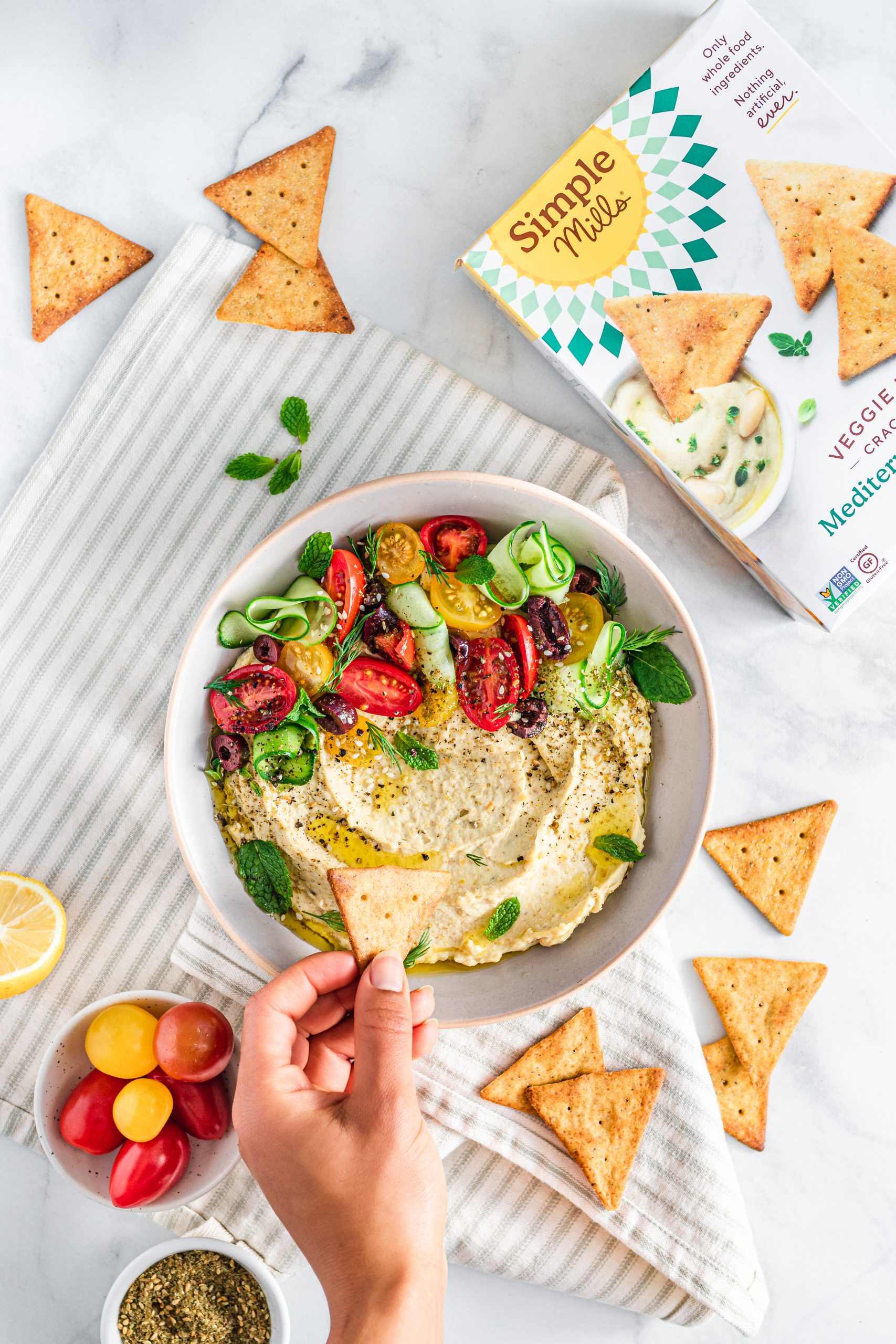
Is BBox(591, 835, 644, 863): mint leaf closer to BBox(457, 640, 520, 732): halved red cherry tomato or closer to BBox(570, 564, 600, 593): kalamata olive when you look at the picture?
BBox(457, 640, 520, 732): halved red cherry tomato

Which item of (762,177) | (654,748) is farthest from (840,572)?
(762,177)

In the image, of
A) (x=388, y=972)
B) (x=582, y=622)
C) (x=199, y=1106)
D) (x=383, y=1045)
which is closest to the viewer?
(x=383, y=1045)

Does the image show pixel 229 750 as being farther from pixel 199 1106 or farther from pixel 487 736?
pixel 199 1106

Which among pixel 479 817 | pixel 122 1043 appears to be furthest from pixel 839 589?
pixel 122 1043

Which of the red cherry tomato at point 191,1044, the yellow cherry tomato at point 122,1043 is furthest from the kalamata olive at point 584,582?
the yellow cherry tomato at point 122,1043

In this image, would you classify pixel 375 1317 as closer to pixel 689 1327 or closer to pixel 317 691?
pixel 317 691

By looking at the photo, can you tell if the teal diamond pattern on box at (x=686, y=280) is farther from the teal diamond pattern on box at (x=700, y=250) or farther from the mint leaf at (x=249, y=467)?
the mint leaf at (x=249, y=467)
